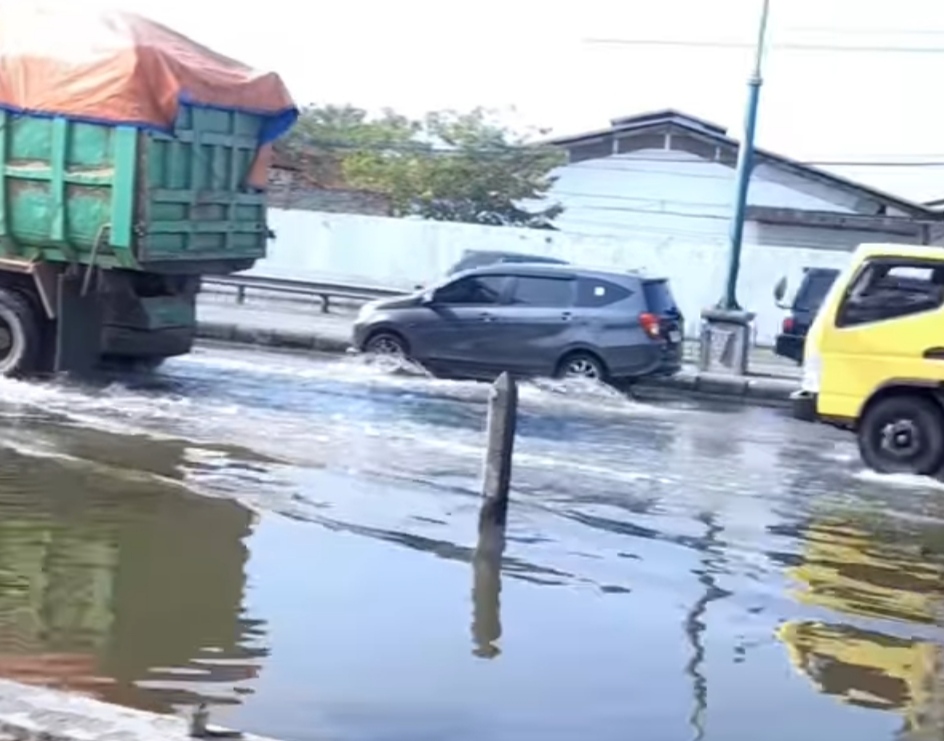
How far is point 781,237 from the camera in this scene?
36.2 metres

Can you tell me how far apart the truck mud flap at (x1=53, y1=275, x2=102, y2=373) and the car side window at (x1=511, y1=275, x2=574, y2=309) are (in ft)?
18.6

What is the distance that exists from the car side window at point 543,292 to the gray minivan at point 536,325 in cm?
1

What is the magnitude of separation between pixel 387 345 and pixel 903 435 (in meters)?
8.19

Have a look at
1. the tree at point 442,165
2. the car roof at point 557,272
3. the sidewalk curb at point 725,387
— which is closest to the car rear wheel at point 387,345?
the car roof at point 557,272

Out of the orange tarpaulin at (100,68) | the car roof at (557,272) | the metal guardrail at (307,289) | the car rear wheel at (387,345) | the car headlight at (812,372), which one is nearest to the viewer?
the car headlight at (812,372)

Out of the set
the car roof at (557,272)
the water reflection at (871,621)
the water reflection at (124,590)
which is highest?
the car roof at (557,272)

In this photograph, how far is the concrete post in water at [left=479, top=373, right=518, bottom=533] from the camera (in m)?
9.80

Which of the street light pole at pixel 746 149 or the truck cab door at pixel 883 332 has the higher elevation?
the street light pole at pixel 746 149

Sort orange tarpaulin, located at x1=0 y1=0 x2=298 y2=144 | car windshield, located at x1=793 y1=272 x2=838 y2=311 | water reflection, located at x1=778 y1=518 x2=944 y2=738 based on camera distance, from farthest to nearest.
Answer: car windshield, located at x1=793 y1=272 x2=838 y2=311 → orange tarpaulin, located at x1=0 y1=0 x2=298 y2=144 → water reflection, located at x1=778 y1=518 x2=944 y2=738

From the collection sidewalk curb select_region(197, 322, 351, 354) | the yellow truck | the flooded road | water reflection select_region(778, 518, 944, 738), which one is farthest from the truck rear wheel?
water reflection select_region(778, 518, 944, 738)

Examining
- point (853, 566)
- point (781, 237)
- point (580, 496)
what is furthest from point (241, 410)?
point (781, 237)

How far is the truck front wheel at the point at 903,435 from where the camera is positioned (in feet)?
46.4

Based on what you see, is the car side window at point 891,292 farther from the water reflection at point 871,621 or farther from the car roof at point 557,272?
the car roof at point 557,272

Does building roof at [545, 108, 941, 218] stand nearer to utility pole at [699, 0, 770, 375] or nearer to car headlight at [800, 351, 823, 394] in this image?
utility pole at [699, 0, 770, 375]
